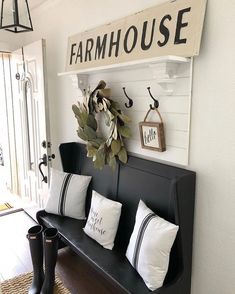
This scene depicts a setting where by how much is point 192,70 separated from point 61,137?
68.1 inches

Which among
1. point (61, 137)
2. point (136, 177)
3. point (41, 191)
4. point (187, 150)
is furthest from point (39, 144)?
point (187, 150)

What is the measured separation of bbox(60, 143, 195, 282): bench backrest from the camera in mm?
1417

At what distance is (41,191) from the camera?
2.93m

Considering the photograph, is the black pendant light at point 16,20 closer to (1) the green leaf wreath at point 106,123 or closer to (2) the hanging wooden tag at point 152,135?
(1) the green leaf wreath at point 106,123

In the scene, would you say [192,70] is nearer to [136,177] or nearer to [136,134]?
[136,134]

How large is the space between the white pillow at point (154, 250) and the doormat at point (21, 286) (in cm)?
74

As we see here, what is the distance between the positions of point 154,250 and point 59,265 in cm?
112

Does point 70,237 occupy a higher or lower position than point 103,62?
lower

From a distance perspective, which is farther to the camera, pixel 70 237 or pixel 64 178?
pixel 64 178

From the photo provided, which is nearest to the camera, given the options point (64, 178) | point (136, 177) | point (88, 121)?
point (136, 177)

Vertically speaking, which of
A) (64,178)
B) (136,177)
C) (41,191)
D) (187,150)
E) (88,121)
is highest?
(88,121)

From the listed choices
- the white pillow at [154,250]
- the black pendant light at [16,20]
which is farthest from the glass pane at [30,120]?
the white pillow at [154,250]

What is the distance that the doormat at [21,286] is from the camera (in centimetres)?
185

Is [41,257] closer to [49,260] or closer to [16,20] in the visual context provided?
[49,260]
